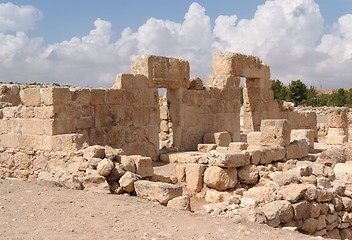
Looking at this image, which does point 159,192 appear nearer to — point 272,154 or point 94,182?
point 94,182

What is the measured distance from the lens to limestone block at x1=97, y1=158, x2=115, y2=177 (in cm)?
738

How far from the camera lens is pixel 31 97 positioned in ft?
30.7

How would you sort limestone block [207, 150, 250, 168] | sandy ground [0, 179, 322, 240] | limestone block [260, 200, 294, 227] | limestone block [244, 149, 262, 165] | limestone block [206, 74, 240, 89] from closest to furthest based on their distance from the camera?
sandy ground [0, 179, 322, 240], limestone block [260, 200, 294, 227], limestone block [207, 150, 250, 168], limestone block [244, 149, 262, 165], limestone block [206, 74, 240, 89]

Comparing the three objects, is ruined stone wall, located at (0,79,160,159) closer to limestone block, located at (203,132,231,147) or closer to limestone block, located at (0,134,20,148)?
limestone block, located at (0,134,20,148)

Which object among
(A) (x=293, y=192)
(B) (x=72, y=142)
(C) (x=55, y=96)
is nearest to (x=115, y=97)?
(C) (x=55, y=96)

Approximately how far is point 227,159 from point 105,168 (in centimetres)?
255

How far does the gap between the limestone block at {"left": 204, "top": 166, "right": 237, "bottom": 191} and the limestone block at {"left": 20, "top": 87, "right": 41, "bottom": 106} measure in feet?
12.2

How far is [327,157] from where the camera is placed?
37.9 feet

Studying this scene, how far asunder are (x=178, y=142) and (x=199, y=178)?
3639mm

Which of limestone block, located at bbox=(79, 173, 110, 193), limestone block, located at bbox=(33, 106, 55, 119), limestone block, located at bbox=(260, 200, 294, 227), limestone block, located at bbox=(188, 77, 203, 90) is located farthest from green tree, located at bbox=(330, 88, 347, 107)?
limestone block, located at bbox=(79, 173, 110, 193)

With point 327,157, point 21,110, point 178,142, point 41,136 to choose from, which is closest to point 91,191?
point 41,136

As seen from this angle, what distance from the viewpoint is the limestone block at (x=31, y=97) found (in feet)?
30.2

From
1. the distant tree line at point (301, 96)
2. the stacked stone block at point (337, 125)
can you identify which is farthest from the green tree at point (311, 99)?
the stacked stone block at point (337, 125)

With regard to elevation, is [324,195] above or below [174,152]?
below
